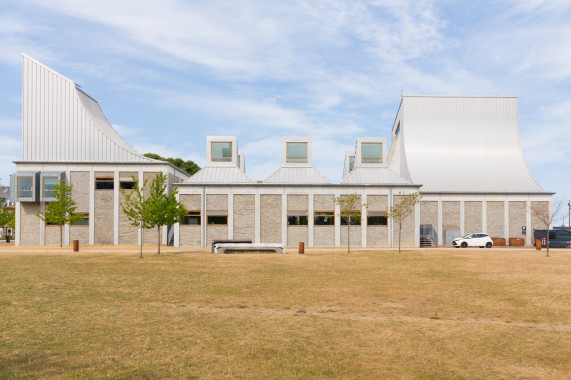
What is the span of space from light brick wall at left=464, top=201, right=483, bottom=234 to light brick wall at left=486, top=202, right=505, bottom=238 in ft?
3.16

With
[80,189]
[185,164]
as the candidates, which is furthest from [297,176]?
[185,164]

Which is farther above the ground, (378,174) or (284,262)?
(378,174)

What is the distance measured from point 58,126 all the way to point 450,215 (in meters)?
47.0

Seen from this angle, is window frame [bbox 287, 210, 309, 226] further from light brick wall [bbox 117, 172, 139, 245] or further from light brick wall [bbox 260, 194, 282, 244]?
light brick wall [bbox 117, 172, 139, 245]

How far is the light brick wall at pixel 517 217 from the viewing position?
50969 mm

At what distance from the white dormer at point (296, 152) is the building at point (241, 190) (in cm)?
12

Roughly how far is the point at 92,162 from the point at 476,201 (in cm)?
4491

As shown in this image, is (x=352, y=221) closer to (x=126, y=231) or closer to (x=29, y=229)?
(x=126, y=231)

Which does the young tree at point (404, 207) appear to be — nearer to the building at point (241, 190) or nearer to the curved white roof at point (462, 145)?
the building at point (241, 190)

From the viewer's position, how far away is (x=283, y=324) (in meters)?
11.3

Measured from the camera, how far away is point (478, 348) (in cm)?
936

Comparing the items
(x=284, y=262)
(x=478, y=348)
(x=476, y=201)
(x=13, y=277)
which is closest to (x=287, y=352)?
(x=478, y=348)

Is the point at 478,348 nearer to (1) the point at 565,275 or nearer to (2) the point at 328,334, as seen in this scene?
(2) the point at 328,334

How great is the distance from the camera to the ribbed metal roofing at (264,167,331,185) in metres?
46.3
